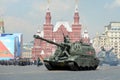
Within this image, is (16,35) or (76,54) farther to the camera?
(16,35)

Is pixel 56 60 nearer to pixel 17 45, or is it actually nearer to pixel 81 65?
pixel 81 65

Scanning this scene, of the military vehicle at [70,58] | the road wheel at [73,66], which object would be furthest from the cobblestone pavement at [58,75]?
Answer: the military vehicle at [70,58]

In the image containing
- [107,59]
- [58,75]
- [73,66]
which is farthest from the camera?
[107,59]

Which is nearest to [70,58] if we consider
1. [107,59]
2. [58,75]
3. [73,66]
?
[73,66]

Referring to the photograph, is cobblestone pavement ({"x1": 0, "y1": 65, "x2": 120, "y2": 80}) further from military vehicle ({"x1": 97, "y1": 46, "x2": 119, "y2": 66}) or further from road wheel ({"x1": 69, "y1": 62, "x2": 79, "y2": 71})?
military vehicle ({"x1": 97, "y1": 46, "x2": 119, "y2": 66})

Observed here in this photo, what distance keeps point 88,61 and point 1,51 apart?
101 metres

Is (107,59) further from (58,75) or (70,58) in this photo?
(58,75)

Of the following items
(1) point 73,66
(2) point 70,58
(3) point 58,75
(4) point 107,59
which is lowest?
(4) point 107,59

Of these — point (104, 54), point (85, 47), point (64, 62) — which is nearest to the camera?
point (64, 62)

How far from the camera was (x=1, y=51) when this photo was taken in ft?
480

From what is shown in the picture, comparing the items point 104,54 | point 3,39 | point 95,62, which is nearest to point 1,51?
point 3,39

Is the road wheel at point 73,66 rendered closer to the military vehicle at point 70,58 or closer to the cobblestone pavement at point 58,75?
the military vehicle at point 70,58

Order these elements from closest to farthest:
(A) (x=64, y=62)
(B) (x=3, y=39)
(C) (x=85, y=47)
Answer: (A) (x=64, y=62)
(C) (x=85, y=47)
(B) (x=3, y=39)

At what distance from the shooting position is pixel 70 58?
45.2 m
